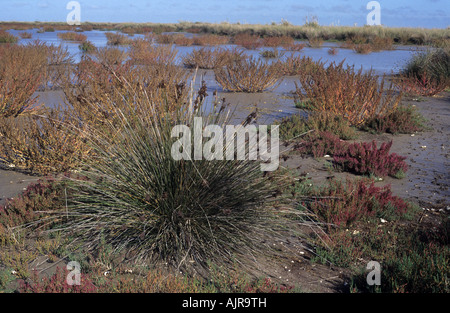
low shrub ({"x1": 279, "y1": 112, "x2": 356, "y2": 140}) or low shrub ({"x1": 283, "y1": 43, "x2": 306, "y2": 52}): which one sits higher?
low shrub ({"x1": 283, "y1": 43, "x2": 306, "y2": 52})

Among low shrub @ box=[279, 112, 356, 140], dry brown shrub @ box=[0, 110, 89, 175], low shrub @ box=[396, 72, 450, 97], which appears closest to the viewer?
dry brown shrub @ box=[0, 110, 89, 175]

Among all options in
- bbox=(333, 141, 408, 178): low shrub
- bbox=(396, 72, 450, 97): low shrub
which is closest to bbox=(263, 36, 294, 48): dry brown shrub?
bbox=(396, 72, 450, 97): low shrub

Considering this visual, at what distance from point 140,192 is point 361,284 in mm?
1910

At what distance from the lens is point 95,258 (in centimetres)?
367

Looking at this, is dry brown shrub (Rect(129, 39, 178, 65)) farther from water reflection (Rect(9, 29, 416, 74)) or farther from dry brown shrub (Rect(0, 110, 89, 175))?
dry brown shrub (Rect(0, 110, 89, 175))

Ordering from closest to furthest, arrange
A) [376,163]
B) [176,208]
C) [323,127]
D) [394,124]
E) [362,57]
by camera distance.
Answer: [176,208] → [376,163] → [323,127] → [394,124] → [362,57]

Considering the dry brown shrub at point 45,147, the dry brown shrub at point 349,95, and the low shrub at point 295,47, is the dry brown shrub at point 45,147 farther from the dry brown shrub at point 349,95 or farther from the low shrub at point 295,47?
the low shrub at point 295,47

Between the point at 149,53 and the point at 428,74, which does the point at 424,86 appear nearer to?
the point at 428,74

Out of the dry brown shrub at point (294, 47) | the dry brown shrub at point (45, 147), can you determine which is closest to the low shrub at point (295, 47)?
the dry brown shrub at point (294, 47)

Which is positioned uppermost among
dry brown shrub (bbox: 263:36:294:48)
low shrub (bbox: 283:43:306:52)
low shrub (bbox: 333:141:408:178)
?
A: dry brown shrub (bbox: 263:36:294:48)

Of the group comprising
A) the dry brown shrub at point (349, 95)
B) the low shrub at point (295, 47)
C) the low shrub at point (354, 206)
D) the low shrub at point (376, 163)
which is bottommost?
the low shrub at point (354, 206)

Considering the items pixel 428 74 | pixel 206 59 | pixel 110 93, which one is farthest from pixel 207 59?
pixel 110 93

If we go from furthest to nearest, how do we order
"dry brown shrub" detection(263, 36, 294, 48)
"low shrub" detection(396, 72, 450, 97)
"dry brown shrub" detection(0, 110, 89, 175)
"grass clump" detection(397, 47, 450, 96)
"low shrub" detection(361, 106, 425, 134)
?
"dry brown shrub" detection(263, 36, 294, 48) < "grass clump" detection(397, 47, 450, 96) < "low shrub" detection(396, 72, 450, 97) < "low shrub" detection(361, 106, 425, 134) < "dry brown shrub" detection(0, 110, 89, 175)
